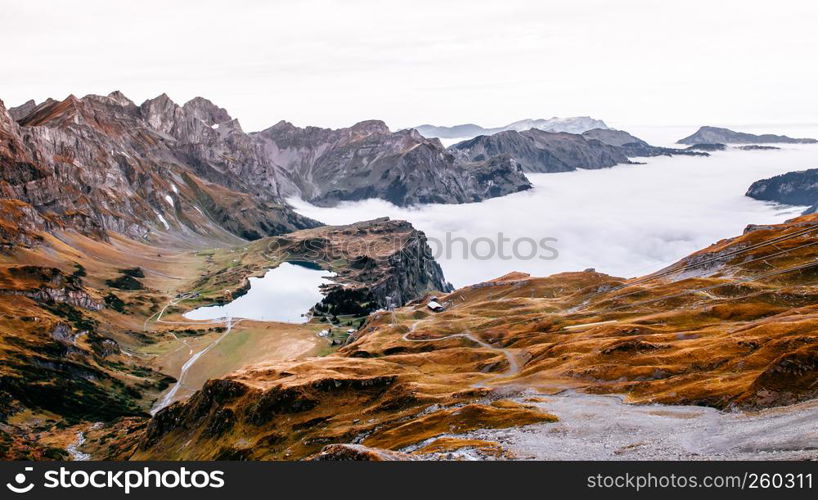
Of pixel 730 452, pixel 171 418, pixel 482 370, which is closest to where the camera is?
pixel 730 452

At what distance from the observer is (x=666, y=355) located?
121 m

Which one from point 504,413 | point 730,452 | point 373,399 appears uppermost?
point 730,452

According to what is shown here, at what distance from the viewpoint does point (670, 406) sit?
91.6 metres

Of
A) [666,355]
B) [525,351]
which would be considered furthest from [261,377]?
[666,355]
